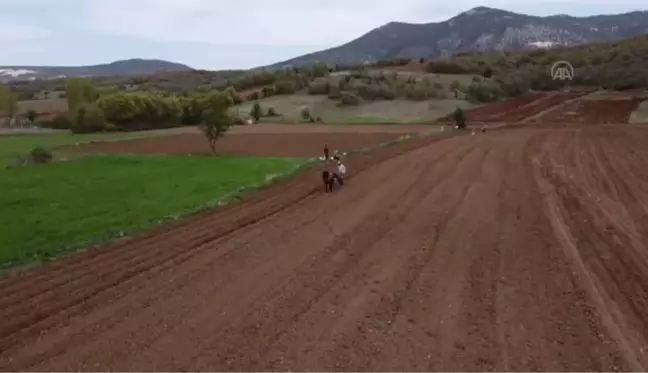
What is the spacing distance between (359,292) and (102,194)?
626 inches

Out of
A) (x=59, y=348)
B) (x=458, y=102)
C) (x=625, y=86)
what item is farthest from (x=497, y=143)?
(x=625, y=86)

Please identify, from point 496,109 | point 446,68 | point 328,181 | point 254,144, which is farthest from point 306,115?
point 328,181

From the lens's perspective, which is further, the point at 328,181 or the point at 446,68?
the point at 446,68

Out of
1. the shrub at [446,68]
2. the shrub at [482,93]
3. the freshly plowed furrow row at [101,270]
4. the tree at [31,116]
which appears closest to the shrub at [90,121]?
the tree at [31,116]

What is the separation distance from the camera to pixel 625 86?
94.0 meters

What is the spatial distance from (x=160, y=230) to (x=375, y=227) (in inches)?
226

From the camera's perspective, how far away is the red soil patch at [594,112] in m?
67.5

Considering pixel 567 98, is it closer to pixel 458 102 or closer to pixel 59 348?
pixel 458 102

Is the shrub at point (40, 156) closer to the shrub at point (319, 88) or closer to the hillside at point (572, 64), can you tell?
the shrub at point (319, 88)

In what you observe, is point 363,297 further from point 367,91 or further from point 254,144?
point 367,91

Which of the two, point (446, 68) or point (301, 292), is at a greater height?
point (301, 292)

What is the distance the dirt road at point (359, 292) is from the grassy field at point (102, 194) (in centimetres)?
158

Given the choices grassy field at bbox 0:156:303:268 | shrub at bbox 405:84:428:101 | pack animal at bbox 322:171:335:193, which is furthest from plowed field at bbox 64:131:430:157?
shrub at bbox 405:84:428:101

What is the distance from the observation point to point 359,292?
44.0 feet
